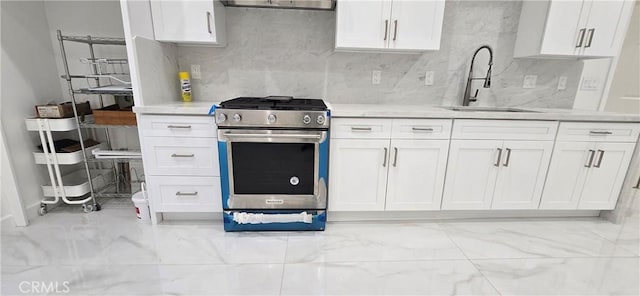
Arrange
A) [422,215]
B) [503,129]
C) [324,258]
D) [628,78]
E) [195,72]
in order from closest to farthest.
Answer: [324,258] < [503,129] < [422,215] < [195,72] < [628,78]

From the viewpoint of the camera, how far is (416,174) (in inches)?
79.1

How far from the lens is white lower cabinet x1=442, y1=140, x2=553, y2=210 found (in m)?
1.98

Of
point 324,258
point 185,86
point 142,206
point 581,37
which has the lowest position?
point 324,258

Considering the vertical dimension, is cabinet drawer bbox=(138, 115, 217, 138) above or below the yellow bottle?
below

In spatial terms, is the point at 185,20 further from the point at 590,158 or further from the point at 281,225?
the point at 590,158

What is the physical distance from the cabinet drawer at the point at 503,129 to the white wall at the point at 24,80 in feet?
9.97

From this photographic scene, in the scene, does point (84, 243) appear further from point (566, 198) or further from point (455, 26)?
point (566, 198)

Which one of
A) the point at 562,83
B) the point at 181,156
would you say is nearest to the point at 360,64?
the point at 181,156

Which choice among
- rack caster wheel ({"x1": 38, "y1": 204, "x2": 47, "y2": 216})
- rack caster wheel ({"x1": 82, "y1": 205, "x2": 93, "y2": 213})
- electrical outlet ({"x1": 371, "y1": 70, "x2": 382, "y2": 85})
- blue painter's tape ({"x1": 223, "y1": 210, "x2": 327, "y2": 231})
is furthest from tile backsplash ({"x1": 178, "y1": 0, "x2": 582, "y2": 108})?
rack caster wheel ({"x1": 38, "y1": 204, "x2": 47, "y2": 216})

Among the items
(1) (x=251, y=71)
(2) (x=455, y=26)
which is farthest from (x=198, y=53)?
(2) (x=455, y=26)

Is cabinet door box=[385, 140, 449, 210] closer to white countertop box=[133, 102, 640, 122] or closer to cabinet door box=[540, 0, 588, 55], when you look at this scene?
white countertop box=[133, 102, 640, 122]

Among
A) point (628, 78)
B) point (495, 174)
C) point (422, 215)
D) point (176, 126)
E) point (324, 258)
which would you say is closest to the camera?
point (324, 258)

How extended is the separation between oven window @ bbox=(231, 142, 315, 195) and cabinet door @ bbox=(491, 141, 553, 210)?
55.4 inches

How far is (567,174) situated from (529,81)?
896 millimetres
